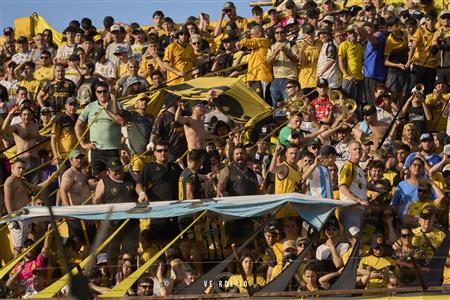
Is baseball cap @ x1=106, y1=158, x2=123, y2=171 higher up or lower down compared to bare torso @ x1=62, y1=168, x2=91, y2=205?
higher up

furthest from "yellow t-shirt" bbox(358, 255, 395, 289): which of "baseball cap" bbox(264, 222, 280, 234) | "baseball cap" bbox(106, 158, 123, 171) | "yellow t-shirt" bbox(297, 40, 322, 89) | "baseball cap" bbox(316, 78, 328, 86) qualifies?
"yellow t-shirt" bbox(297, 40, 322, 89)

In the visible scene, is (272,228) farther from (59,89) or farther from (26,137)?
(59,89)

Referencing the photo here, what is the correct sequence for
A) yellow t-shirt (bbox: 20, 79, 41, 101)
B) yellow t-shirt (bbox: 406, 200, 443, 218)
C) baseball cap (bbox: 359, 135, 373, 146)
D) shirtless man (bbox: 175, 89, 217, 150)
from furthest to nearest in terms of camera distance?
yellow t-shirt (bbox: 20, 79, 41, 101), shirtless man (bbox: 175, 89, 217, 150), baseball cap (bbox: 359, 135, 373, 146), yellow t-shirt (bbox: 406, 200, 443, 218)

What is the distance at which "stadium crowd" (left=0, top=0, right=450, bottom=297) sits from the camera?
71.4 ft

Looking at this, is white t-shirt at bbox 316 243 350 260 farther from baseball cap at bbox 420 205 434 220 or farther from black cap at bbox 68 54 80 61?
black cap at bbox 68 54 80 61

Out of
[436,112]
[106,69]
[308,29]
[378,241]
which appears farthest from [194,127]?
[106,69]

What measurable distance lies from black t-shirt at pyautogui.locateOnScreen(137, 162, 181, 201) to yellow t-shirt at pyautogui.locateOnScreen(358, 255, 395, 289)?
11.6 feet

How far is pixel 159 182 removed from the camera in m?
23.5

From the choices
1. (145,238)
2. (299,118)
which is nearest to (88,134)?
(299,118)

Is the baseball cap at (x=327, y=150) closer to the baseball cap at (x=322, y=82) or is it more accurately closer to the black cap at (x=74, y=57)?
the baseball cap at (x=322, y=82)

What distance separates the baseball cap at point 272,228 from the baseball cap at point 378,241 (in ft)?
4.38

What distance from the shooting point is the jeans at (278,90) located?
93.8 ft

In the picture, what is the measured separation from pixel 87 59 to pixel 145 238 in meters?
10.2

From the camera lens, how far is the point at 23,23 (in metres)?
37.9
